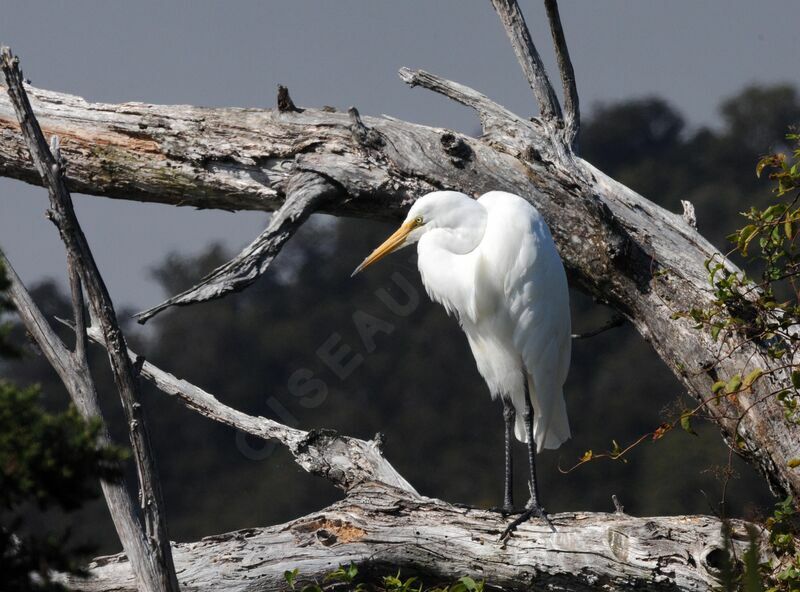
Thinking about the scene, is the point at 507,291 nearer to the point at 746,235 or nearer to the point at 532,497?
the point at 532,497

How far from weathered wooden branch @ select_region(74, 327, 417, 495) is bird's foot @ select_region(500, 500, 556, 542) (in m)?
0.36

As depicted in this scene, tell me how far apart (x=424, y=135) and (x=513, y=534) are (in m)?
1.30

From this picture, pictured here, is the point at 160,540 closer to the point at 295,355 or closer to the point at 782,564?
the point at 782,564

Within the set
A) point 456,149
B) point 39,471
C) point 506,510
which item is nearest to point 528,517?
point 506,510

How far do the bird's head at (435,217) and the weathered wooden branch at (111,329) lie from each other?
3.39 feet

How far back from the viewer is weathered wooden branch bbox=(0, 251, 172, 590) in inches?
104

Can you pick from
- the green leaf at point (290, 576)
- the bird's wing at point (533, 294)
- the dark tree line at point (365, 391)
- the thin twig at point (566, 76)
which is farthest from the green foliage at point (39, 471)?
the dark tree line at point (365, 391)

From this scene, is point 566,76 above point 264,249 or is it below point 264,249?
above

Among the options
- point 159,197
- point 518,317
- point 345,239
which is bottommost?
point 518,317

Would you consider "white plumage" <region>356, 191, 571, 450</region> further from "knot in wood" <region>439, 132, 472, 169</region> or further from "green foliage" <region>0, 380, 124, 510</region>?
"green foliage" <region>0, 380, 124, 510</region>

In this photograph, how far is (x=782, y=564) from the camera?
2.99 meters

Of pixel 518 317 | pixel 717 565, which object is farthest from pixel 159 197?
pixel 717 565

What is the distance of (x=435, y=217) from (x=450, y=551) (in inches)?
40.3

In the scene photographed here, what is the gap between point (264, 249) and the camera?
3.29 m
